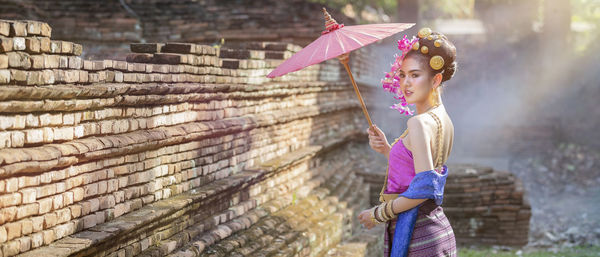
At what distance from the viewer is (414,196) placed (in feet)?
11.9

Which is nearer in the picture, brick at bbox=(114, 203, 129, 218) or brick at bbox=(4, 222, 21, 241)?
brick at bbox=(4, 222, 21, 241)

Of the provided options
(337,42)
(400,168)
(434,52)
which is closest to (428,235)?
(400,168)

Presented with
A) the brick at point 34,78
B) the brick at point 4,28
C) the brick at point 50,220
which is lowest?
the brick at point 50,220

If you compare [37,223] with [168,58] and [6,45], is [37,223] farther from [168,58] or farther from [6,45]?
[168,58]

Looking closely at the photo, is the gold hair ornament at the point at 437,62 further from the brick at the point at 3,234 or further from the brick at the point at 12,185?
the brick at the point at 3,234

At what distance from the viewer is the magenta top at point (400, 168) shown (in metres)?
3.74

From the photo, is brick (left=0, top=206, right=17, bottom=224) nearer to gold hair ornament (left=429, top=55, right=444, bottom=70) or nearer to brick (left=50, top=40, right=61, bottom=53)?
brick (left=50, top=40, right=61, bottom=53)

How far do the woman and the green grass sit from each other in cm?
494

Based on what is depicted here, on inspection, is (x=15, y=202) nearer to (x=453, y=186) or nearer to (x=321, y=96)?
(x=321, y=96)

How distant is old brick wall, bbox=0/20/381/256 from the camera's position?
3.33 metres

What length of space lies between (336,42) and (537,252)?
240 inches

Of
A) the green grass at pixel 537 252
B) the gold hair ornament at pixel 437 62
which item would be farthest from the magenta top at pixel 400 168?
the green grass at pixel 537 252

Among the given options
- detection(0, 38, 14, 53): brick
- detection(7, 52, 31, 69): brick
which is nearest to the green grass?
detection(7, 52, 31, 69): brick

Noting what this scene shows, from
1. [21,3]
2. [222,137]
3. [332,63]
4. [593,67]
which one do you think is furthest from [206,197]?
[593,67]
